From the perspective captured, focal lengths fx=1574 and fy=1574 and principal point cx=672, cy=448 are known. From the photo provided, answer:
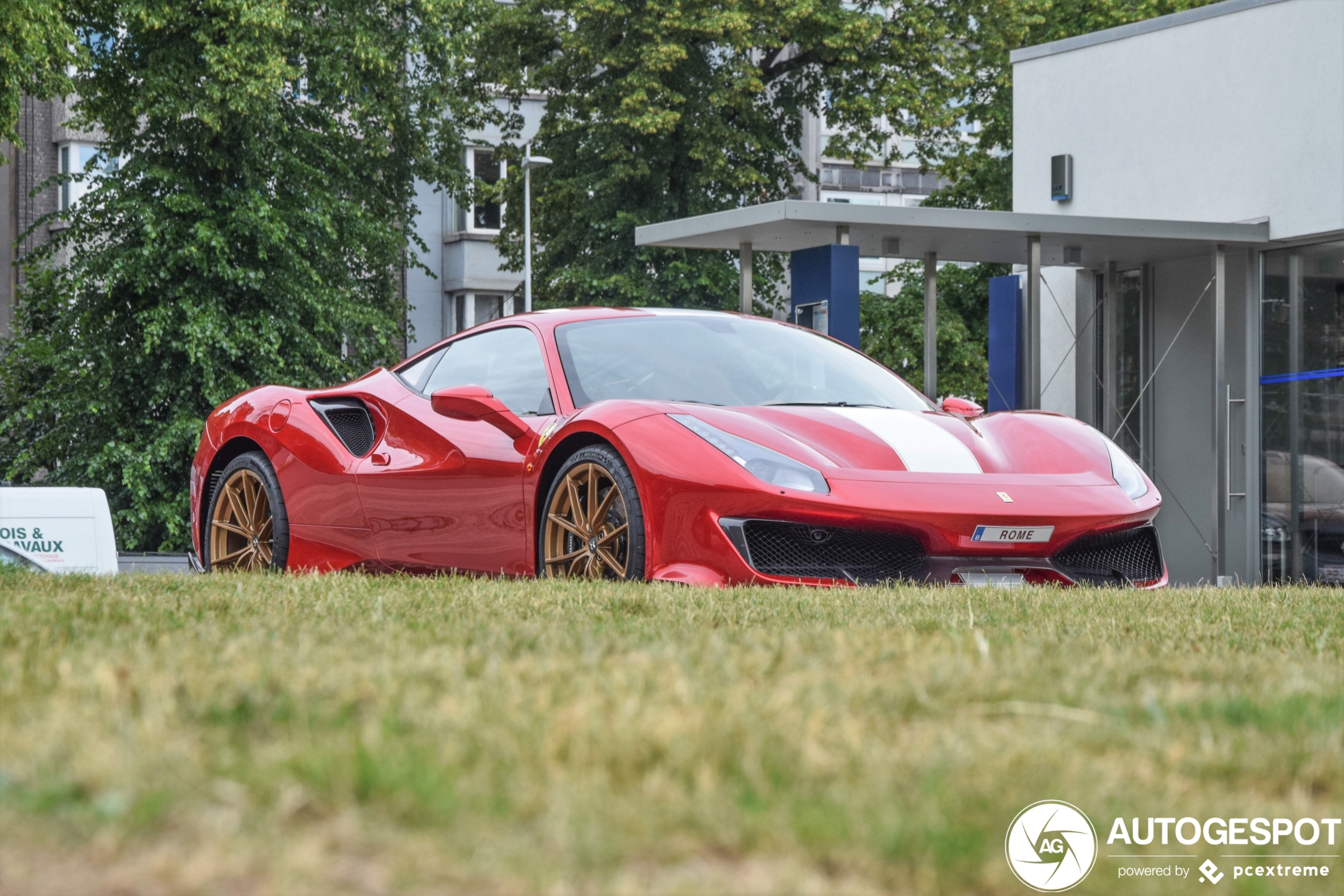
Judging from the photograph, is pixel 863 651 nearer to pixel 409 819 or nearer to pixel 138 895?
pixel 409 819

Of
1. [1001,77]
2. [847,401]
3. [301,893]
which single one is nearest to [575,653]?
[301,893]

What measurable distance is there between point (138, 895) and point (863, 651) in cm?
193

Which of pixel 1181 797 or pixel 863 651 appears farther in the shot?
pixel 863 651

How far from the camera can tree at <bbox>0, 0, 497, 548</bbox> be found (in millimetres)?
23672

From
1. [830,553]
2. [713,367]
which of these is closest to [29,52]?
[713,367]

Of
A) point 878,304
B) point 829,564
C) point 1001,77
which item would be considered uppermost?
point 1001,77

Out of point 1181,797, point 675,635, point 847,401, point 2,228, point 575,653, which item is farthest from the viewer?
point 2,228

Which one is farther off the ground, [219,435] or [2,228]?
[2,228]

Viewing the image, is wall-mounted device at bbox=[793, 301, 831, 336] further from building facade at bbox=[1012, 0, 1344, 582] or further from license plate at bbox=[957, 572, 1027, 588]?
license plate at bbox=[957, 572, 1027, 588]

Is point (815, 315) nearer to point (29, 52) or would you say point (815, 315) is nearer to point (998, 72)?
point (29, 52)

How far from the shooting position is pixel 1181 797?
2.12 metres

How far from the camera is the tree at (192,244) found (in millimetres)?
23672

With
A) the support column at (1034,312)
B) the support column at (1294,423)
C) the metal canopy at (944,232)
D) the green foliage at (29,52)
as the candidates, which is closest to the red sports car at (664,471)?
the metal canopy at (944,232)

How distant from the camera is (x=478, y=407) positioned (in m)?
6.78
